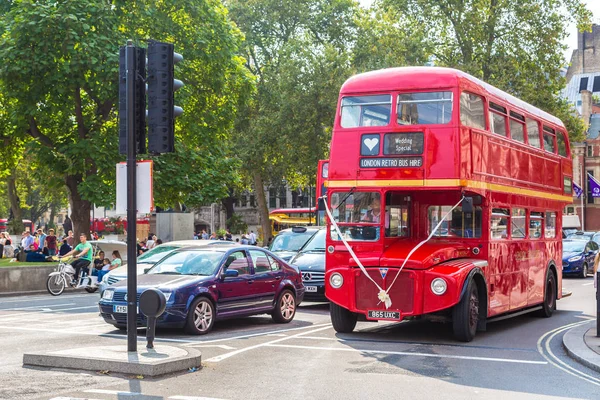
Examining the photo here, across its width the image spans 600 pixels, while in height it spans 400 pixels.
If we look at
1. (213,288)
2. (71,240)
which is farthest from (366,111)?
(71,240)

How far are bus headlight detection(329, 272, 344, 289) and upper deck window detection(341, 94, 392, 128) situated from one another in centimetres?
243

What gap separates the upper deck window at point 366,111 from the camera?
48.4 feet

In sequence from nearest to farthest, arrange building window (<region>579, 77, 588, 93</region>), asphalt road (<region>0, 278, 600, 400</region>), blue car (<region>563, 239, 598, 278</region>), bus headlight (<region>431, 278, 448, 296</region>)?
asphalt road (<region>0, 278, 600, 400</region>) < bus headlight (<region>431, 278, 448, 296</region>) < blue car (<region>563, 239, 598, 278</region>) < building window (<region>579, 77, 588, 93</region>)

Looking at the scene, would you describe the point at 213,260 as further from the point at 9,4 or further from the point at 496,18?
the point at 496,18

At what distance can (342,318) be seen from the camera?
49.6 ft

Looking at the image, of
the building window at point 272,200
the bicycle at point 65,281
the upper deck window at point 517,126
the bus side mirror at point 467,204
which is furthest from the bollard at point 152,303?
the building window at point 272,200

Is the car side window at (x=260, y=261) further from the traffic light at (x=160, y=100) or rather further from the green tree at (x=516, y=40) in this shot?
the green tree at (x=516, y=40)

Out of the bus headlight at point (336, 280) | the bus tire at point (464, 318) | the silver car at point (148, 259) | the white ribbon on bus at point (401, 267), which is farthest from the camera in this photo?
the silver car at point (148, 259)

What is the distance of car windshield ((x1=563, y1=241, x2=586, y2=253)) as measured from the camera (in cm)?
3694

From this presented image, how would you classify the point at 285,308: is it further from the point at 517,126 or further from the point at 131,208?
the point at 131,208

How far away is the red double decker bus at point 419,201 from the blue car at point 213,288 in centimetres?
185

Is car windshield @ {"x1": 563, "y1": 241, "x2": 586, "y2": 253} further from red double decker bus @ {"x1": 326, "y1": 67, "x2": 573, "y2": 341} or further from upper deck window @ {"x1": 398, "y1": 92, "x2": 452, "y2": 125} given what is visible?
upper deck window @ {"x1": 398, "y1": 92, "x2": 452, "y2": 125}

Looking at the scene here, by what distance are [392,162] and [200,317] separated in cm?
397

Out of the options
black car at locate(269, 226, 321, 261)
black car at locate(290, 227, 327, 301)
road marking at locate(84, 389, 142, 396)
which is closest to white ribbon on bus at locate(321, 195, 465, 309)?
road marking at locate(84, 389, 142, 396)
